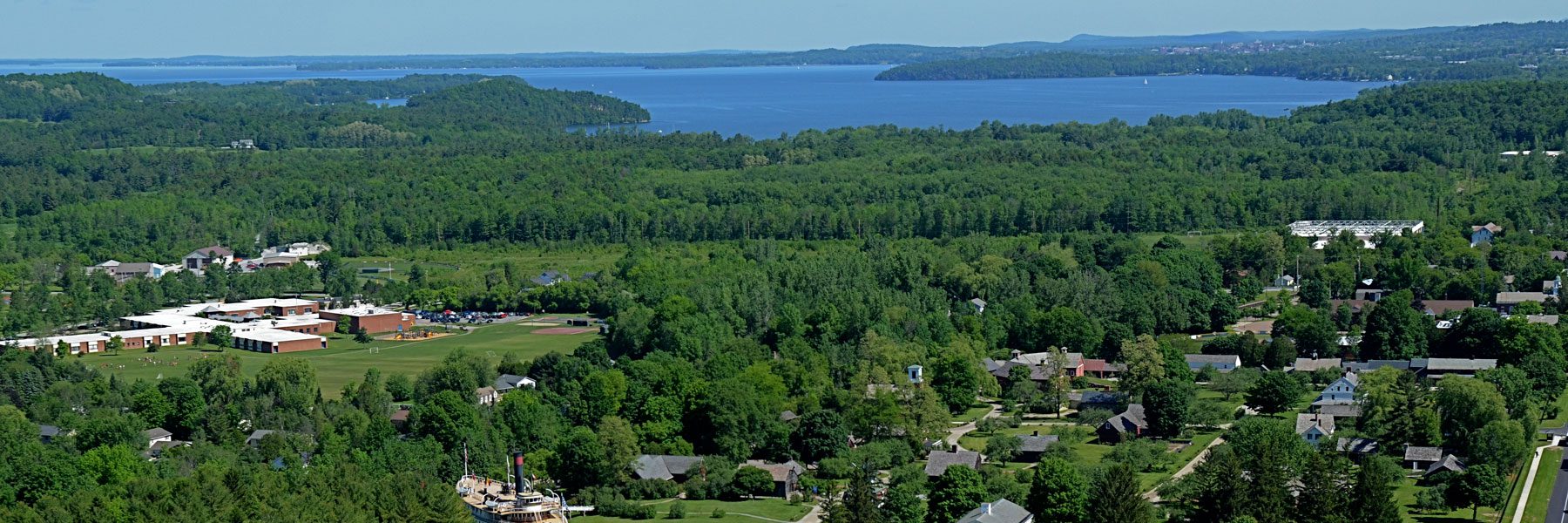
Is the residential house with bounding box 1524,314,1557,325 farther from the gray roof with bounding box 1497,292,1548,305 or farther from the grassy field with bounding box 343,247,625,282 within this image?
the grassy field with bounding box 343,247,625,282

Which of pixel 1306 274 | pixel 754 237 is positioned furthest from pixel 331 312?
pixel 1306 274

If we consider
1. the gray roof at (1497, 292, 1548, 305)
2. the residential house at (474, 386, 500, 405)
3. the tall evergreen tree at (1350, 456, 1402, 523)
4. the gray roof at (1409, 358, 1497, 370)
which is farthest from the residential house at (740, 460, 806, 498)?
the gray roof at (1497, 292, 1548, 305)

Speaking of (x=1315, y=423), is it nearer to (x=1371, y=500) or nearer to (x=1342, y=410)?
(x=1342, y=410)

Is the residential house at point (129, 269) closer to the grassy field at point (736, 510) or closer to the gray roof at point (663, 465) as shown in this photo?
the gray roof at point (663, 465)

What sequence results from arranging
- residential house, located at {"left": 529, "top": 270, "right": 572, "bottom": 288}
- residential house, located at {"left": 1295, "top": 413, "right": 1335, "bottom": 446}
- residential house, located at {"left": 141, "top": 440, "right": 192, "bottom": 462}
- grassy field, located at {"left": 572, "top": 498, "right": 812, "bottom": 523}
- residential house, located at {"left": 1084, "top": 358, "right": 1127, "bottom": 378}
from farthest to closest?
residential house, located at {"left": 529, "top": 270, "right": 572, "bottom": 288}, residential house, located at {"left": 1084, "top": 358, "right": 1127, "bottom": 378}, residential house, located at {"left": 1295, "top": 413, "right": 1335, "bottom": 446}, residential house, located at {"left": 141, "top": 440, "right": 192, "bottom": 462}, grassy field, located at {"left": 572, "top": 498, "right": 812, "bottom": 523}

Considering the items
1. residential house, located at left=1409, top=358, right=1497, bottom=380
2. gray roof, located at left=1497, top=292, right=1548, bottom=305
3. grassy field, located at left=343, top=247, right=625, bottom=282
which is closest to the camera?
residential house, located at left=1409, top=358, right=1497, bottom=380

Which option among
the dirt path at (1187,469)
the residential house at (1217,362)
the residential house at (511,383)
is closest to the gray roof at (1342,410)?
the dirt path at (1187,469)

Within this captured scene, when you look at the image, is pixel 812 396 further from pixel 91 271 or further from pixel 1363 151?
pixel 1363 151
